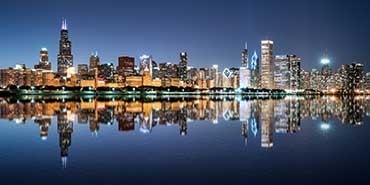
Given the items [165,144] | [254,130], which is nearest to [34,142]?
[165,144]

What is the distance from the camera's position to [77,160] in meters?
19.2

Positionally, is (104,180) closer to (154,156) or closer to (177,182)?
(177,182)

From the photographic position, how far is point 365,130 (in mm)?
31547

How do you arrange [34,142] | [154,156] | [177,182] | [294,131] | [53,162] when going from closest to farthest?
[177,182] < [53,162] < [154,156] < [34,142] < [294,131]

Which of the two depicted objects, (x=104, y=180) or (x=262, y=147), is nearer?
(x=104, y=180)

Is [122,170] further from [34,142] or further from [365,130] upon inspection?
[365,130]

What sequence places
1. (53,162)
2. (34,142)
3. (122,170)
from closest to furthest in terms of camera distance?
(122,170), (53,162), (34,142)

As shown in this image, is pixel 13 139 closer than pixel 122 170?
No

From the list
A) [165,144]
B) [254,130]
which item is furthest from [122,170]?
[254,130]

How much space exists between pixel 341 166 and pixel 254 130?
46.1 ft

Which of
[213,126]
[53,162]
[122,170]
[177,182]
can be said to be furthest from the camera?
[213,126]

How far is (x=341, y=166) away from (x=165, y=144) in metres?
9.41

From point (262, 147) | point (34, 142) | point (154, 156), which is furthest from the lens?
point (34, 142)

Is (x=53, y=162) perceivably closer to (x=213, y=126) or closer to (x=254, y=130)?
(x=254, y=130)
